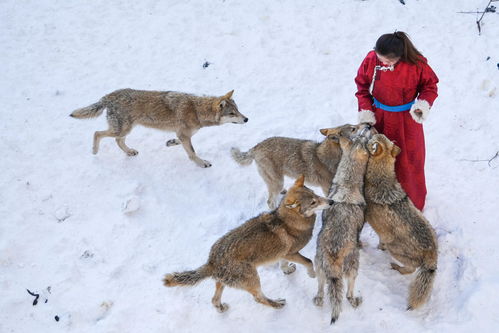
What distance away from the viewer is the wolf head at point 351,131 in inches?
231

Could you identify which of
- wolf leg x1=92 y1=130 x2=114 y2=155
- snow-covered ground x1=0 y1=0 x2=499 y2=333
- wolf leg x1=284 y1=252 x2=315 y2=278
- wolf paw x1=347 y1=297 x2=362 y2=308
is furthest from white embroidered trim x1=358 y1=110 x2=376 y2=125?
wolf leg x1=92 y1=130 x2=114 y2=155

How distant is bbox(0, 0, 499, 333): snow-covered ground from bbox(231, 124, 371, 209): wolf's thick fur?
2.15 ft

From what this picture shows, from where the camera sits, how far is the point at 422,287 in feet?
16.3

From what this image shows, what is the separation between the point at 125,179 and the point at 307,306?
14.3ft

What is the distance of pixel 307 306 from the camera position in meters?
5.50

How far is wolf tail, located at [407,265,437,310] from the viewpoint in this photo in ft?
16.3

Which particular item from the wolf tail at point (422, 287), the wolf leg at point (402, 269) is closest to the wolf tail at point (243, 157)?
the wolf leg at point (402, 269)

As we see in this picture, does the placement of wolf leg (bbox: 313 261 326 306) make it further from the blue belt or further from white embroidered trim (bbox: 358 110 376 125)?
the blue belt

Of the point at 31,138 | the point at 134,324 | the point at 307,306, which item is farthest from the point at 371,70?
the point at 31,138

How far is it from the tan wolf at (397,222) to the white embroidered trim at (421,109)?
0.48 metres

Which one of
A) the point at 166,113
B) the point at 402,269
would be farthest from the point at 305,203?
the point at 166,113

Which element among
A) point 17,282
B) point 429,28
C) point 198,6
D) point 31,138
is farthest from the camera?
point 198,6

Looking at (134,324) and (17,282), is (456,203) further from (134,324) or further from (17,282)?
(17,282)

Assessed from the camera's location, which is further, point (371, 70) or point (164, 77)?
point (164, 77)
